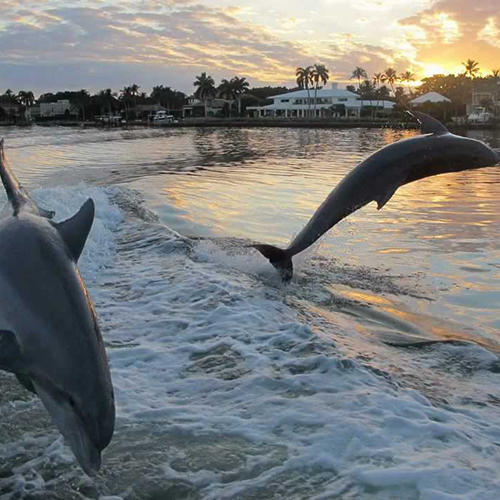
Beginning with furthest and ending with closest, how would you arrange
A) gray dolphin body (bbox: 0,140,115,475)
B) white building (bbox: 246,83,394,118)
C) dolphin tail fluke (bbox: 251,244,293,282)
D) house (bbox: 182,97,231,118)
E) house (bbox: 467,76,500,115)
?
house (bbox: 182,97,231,118), white building (bbox: 246,83,394,118), house (bbox: 467,76,500,115), dolphin tail fluke (bbox: 251,244,293,282), gray dolphin body (bbox: 0,140,115,475)

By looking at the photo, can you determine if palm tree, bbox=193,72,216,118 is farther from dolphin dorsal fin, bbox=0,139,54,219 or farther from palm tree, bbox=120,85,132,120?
dolphin dorsal fin, bbox=0,139,54,219

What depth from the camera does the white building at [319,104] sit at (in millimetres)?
118562

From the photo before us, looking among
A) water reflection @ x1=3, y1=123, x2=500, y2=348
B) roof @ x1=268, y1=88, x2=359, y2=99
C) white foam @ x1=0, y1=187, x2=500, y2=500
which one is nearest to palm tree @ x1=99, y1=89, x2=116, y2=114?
roof @ x1=268, y1=88, x2=359, y2=99

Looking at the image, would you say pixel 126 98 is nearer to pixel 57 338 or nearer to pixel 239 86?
pixel 239 86

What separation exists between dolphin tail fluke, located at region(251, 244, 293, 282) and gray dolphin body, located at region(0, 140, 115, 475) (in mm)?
5074

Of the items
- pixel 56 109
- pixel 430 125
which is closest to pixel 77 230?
pixel 430 125

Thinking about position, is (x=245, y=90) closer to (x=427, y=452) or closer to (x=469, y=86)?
(x=469, y=86)

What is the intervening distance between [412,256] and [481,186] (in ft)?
38.7

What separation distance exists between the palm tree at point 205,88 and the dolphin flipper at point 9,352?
138 metres

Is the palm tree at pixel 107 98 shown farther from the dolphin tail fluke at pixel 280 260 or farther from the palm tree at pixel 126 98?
the dolphin tail fluke at pixel 280 260

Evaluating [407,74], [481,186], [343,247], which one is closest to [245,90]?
[407,74]

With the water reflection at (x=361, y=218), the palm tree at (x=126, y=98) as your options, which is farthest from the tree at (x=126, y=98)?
the water reflection at (x=361, y=218)

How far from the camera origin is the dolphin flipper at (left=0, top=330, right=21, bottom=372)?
2.74 metres

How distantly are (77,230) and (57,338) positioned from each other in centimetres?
83
